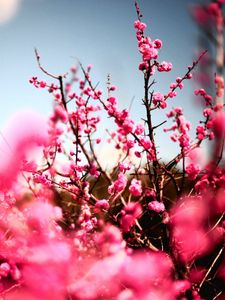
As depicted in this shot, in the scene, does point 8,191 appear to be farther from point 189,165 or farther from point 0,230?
point 189,165

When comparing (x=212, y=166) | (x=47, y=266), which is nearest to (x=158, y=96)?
(x=212, y=166)

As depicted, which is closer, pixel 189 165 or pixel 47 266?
pixel 47 266

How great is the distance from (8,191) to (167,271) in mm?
2939

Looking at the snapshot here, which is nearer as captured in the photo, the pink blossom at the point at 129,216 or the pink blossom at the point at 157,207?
the pink blossom at the point at 129,216

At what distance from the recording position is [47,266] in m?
2.10

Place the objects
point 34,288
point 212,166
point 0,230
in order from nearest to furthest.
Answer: point 34,288
point 212,166
point 0,230

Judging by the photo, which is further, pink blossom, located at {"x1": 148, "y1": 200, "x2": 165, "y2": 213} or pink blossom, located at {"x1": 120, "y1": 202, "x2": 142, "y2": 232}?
pink blossom, located at {"x1": 148, "y1": 200, "x2": 165, "y2": 213}

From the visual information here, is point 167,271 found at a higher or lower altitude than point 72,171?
lower

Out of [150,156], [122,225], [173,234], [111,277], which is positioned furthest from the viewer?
[150,156]

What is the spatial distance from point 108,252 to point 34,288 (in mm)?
688

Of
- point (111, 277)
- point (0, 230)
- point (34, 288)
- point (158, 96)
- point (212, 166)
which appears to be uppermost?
point (158, 96)

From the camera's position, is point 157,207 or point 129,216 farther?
Result: point 157,207

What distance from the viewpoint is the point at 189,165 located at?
4230mm

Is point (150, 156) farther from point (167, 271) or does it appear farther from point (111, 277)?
point (111, 277)
